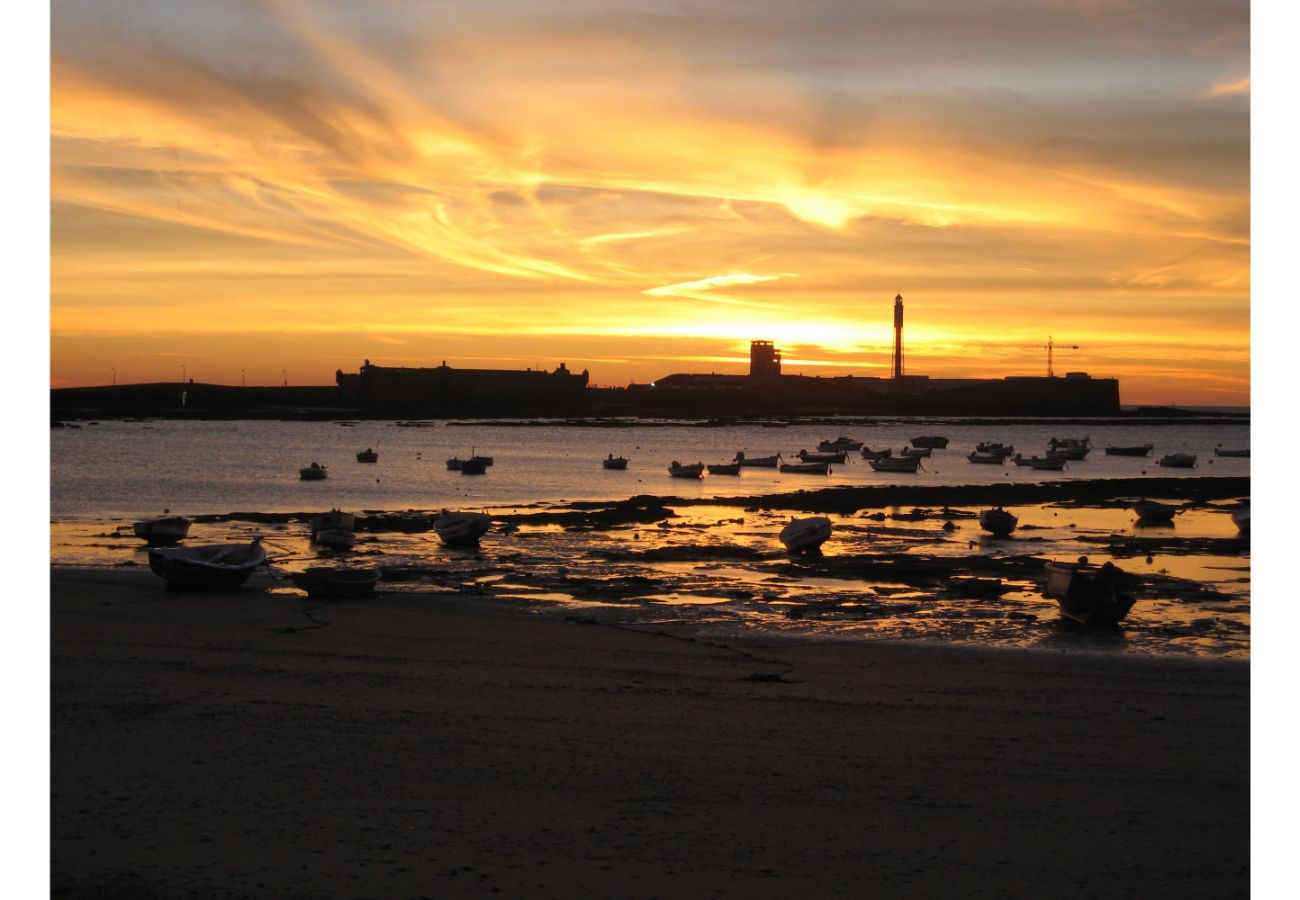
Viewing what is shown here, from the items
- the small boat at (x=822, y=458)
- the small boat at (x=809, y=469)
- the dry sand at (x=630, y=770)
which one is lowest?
the dry sand at (x=630, y=770)

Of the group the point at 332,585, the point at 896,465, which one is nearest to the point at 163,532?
the point at 332,585

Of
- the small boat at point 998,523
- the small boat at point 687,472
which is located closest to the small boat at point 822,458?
the small boat at point 687,472

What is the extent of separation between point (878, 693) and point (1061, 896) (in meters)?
6.13

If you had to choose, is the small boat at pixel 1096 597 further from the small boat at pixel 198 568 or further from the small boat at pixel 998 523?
the small boat at pixel 198 568

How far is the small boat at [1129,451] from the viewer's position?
89000 millimetres

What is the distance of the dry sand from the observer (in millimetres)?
8312

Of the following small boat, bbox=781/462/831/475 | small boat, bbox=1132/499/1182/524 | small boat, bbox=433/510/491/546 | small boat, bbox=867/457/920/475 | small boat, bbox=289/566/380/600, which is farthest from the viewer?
small boat, bbox=867/457/920/475

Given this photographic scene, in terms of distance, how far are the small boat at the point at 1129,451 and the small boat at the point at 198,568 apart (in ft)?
259

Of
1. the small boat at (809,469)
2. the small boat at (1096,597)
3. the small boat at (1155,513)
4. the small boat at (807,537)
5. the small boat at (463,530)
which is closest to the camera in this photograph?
the small boat at (1096,597)

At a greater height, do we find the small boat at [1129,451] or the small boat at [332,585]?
the small boat at [1129,451]

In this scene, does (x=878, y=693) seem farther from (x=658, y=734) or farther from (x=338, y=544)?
(x=338, y=544)

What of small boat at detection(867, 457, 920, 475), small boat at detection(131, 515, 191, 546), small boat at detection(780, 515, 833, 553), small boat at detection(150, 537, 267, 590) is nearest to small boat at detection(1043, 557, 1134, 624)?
small boat at detection(780, 515, 833, 553)

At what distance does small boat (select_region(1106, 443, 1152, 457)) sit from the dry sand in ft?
257

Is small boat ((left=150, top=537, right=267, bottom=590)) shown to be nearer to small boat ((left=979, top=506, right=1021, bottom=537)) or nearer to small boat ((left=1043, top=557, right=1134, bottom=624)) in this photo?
small boat ((left=1043, top=557, right=1134, bottom=624))
